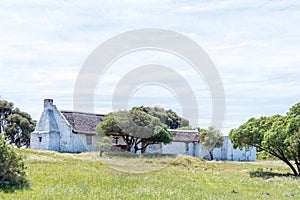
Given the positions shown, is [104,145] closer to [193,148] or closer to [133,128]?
[133,128]

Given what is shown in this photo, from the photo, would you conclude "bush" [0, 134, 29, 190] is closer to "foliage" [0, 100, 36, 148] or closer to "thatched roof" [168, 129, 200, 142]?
"thatched roof" [168, 129, 200, 142]

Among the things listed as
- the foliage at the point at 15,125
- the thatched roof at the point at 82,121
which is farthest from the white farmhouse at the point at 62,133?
the foliage at the point at 15,125

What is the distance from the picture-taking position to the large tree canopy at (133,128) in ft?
174

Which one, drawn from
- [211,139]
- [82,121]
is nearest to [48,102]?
[82,121]

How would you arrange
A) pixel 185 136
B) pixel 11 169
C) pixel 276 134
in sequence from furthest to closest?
pixel 185 136 → pixel 276 134 → pixel 11 169

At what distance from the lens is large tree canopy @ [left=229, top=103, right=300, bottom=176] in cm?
3456

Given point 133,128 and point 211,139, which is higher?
point 133,128

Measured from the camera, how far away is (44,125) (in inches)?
2377

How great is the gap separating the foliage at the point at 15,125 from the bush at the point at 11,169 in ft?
184

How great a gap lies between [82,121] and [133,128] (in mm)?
10691

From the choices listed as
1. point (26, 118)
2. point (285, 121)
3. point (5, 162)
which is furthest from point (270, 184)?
point (26, 118)

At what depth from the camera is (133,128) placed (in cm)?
5309

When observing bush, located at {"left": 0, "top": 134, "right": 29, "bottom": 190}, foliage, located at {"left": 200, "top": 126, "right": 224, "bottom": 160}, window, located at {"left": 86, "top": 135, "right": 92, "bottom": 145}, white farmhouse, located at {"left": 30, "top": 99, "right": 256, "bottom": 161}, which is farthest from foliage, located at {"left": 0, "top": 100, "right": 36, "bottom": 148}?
bush, located at {"left": 0, "top": 134, "right": 29, "bottom": 190}

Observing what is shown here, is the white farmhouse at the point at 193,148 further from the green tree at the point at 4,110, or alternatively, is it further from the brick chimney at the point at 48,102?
the green tree at the point at 4,110
